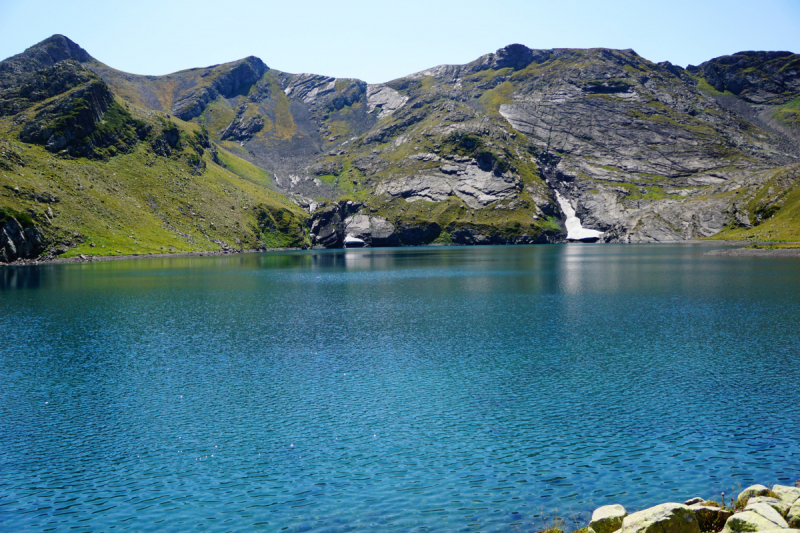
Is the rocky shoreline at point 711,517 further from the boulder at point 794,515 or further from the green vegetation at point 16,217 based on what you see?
the green vegetation at point 16,217

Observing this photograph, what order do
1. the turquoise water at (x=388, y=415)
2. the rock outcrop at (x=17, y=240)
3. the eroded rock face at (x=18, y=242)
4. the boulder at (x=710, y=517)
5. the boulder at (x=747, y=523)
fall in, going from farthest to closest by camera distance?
1. the eroded rock face at (x=18, y=242)
2. the rock outcrop at (x=17, y=240)
3. the turquoise water at (x=388, y=415)
4. the boulder at (x=710, y=517)
5. the boulder at (x=747, y=523)

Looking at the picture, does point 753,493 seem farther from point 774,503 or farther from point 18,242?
point 18,242

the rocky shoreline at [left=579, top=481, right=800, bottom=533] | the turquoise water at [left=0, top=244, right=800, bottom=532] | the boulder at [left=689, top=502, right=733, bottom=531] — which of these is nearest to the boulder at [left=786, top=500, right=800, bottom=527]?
the rocky shoreline at [left=579, top=481, right=800, bottom=533]

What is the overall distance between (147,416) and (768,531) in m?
32.1

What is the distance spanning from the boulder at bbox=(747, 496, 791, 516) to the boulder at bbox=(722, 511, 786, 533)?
1.48 metres

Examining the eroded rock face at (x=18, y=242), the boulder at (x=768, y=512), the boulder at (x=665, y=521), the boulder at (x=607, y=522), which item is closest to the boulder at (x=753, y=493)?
the boulder at (x=768, y=512)

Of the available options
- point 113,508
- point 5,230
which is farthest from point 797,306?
point 5,230

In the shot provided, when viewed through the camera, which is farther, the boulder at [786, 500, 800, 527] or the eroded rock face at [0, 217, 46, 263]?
the eroded rock face at [0, 217, 46, 263]

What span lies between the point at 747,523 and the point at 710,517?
1.45 metres

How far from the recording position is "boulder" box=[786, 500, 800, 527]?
48.5 ft

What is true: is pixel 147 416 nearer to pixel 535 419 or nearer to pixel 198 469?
pixel 198 469

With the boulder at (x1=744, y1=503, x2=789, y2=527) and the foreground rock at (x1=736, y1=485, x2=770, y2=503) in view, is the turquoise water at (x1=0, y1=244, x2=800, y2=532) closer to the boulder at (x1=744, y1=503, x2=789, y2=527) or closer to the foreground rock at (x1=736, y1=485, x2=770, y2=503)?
the foreground rock at (x1=736, y1=485, x2=770, y2=503)

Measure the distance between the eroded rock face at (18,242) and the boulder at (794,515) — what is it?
648 feet

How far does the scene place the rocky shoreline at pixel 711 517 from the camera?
48.4 feet
